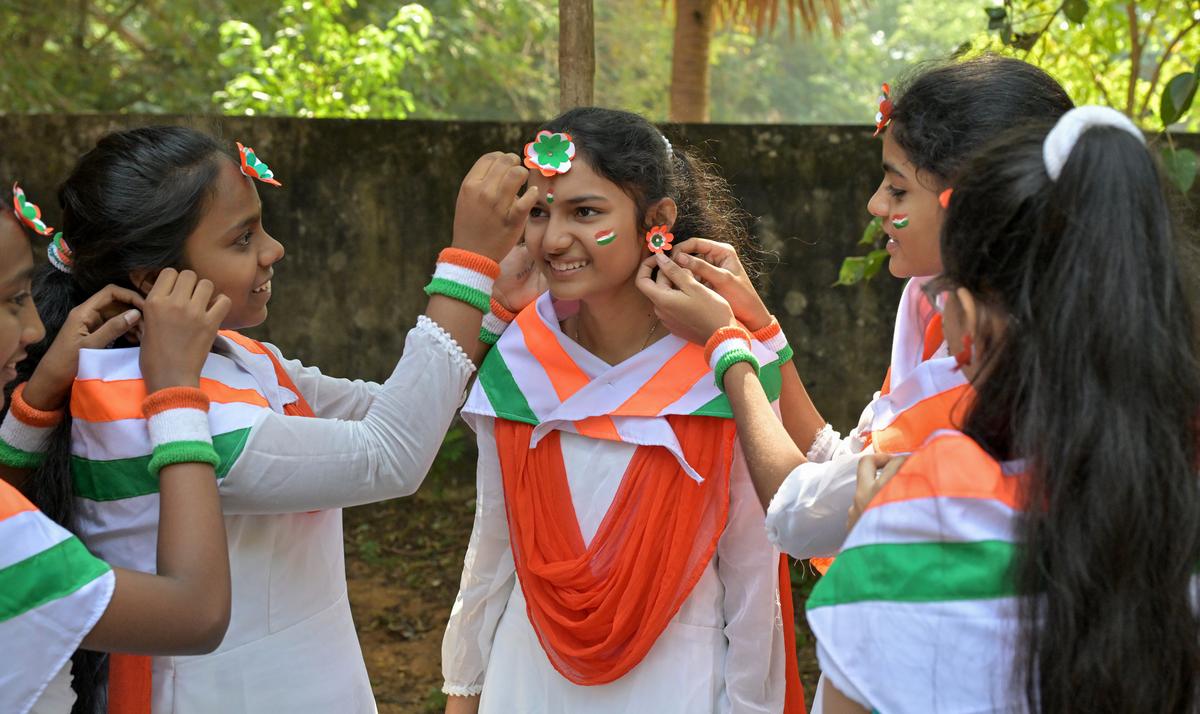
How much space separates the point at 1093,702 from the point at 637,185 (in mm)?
1391

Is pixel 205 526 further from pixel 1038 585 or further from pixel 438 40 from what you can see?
pixel 438 40

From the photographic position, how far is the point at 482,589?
7.84 feet

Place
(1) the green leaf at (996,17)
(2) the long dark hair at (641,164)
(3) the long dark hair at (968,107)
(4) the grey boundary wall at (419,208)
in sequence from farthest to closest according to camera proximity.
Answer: (4) the grey boundary wall at (419,208) → (1) the green leaf at (996,17) → (2) the long dark hair at (641,164) → (3) the long dark hair at (968,107)

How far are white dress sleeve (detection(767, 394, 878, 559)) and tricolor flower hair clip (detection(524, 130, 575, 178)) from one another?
851mm

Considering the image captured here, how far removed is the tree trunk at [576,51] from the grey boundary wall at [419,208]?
851mm

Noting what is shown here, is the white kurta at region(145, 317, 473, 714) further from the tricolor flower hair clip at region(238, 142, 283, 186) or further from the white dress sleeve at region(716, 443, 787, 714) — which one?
the white dress sleeve at region(716, 443, 787, 714)

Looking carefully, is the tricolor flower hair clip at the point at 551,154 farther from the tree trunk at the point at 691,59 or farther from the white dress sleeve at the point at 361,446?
the tree trunk at the point at 691,59

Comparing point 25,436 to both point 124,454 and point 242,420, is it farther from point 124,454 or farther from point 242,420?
point 242,420

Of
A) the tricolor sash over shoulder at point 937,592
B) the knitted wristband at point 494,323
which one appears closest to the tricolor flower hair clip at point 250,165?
the knitted wristband at point 494,323

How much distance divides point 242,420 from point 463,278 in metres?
0.44

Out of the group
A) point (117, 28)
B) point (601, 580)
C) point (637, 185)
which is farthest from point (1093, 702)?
point (117, 28)

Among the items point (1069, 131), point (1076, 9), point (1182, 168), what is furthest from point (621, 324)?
point (1076, 9)

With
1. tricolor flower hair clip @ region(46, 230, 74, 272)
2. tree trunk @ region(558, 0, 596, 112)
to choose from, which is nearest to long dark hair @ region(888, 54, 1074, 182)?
tricolor flower hair clip @ region(46, 230, 74, 272)

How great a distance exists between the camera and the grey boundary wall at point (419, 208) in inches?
194
